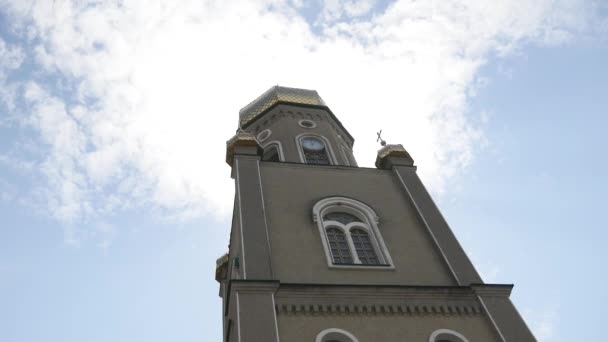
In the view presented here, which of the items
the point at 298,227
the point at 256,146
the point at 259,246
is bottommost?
the point at 259,246

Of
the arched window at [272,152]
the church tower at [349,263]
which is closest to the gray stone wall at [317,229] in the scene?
the church tower at [349,263]

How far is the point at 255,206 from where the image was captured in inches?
560

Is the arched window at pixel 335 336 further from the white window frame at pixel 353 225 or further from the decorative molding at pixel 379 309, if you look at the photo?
the white window frame at pixel 353 225

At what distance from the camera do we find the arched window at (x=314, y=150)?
783 inches

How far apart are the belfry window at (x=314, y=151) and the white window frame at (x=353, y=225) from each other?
4.49 meters

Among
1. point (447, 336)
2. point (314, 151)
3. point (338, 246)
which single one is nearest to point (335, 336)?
point (447, 336)

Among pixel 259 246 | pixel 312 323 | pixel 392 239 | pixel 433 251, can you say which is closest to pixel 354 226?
pixel 392 239

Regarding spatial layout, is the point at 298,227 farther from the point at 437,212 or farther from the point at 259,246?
the point at 437,212

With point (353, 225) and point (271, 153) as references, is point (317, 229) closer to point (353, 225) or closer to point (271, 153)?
point (353, 225)

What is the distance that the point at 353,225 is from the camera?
14.8 m

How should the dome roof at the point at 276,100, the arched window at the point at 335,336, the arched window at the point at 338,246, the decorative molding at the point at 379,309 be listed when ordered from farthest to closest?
the dome roof at the point at 276,100 → the arched window at the point at 338,246 → the decorative molding at the point at 379,309 → the arched window at the point at 335,336

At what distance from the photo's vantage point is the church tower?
11.2 meters

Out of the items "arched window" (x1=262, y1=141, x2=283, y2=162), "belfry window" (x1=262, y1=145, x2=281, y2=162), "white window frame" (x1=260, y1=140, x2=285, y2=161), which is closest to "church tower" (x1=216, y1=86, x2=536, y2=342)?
"white window frame" (x1=260, y1=140, x2=285, y2=161)

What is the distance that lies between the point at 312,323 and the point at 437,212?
596 cm
